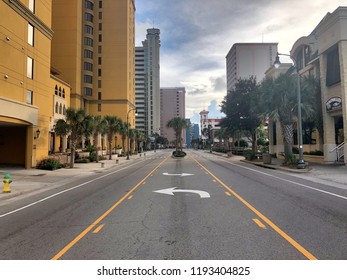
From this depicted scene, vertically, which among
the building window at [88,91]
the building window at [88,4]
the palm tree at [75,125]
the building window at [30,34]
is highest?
the building window at [88,4]

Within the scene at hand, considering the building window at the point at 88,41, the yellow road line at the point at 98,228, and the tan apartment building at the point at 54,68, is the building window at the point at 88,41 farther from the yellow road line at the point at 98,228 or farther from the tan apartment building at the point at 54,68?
the yellow road line at the point at 98,228

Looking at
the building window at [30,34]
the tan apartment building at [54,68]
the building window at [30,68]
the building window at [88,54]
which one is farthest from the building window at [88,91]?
the building window at [30,68]

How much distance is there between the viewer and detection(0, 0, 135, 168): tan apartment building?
26469 mm

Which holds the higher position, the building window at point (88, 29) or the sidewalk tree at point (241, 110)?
the building window at point (88, 29)

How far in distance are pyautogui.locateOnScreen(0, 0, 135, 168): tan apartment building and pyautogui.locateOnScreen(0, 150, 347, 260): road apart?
18.4 metres

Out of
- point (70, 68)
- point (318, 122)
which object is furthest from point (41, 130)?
point (70, 68)

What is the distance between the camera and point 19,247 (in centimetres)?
616

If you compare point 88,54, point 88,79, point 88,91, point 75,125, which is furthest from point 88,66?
point 75,125

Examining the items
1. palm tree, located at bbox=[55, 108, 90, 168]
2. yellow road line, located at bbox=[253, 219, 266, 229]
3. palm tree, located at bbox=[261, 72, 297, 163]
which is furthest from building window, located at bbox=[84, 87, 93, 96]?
yellow road line, located at bbox=[253, 219, 266, 229]

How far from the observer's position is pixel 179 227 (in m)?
7.43

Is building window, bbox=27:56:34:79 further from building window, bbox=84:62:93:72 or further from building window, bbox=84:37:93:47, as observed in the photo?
building window, bbox=84:37:93:47

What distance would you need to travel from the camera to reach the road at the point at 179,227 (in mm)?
5641

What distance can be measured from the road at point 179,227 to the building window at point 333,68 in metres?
20.9

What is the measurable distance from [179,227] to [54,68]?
2685 inches
